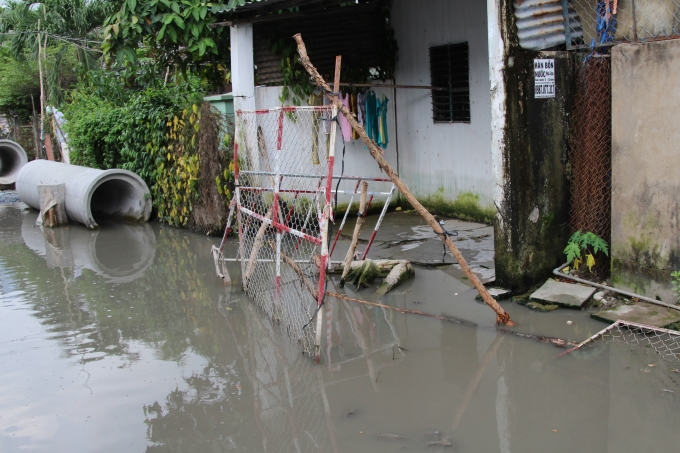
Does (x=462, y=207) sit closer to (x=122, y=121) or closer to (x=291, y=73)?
(x=291, y=73)

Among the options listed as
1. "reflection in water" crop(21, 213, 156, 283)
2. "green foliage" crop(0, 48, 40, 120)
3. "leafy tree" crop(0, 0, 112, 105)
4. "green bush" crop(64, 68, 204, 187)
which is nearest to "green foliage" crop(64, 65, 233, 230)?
"green bush" crop(64, 68, 204, 187)

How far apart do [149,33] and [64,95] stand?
12941mm

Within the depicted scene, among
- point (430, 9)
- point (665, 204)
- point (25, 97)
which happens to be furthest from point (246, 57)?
point (25, 97)

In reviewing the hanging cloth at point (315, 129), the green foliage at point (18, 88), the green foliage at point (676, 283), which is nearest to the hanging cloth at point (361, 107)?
the hanging cloth at point (315, 129)

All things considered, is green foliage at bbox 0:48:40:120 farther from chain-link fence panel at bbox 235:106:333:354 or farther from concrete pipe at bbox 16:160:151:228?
chain-link fence panel at bbox 235:106:333:354

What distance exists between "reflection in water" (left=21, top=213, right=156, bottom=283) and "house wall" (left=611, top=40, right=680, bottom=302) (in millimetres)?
5401

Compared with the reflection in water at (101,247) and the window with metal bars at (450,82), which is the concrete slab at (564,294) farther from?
the reflection in water at (101,247)

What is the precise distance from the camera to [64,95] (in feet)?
69.1

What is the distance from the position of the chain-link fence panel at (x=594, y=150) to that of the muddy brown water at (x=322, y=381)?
1.04 meters

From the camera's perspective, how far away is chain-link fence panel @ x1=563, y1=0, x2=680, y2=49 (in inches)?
222

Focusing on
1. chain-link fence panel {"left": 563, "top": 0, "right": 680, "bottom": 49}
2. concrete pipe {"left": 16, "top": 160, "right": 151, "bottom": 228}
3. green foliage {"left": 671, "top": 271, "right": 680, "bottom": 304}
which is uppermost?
chain-link fence panel {"left": 563, "top": 0, "right": 680, "bottom": 49}

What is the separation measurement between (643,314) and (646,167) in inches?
48.1

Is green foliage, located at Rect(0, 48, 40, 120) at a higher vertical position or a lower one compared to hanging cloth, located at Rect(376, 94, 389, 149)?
higher

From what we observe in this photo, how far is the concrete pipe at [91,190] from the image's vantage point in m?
11.3
